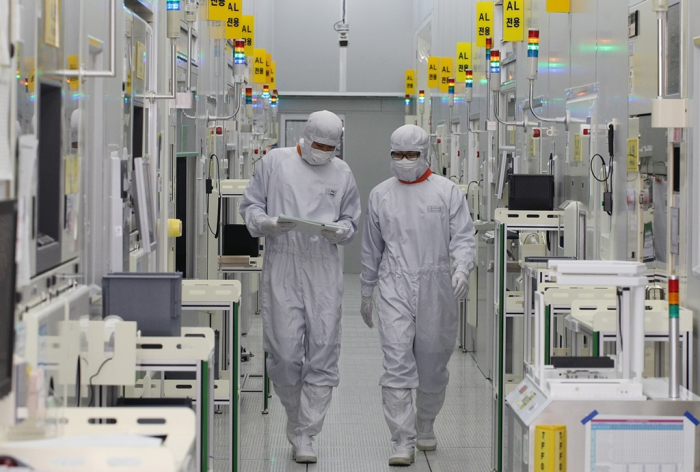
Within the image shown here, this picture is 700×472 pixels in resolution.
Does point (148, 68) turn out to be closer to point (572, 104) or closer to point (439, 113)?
point (572, 104)

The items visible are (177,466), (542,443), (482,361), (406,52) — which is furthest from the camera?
(406,52)

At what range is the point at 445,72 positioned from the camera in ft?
34.0

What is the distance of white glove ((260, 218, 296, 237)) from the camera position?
4328 millimetres

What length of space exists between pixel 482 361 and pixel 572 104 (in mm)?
2294

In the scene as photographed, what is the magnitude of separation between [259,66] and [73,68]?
26.7ft

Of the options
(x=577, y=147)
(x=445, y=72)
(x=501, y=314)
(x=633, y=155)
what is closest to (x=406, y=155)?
(x=501, y=314)

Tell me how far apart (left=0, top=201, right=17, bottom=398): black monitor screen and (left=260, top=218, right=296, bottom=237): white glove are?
7.64 ft

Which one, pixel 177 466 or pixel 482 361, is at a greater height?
pixel 177 466

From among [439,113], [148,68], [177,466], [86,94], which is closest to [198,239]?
[148,68]

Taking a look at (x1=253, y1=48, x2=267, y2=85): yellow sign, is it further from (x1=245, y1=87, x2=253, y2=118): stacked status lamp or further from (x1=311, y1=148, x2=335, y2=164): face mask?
(x1=311, y1=148, x2=335, y2=164): face mask

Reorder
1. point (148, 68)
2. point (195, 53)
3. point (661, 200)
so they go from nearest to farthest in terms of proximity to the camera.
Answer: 1. point (661, 200)
2. point (148, 68)
3. point (195, 53)

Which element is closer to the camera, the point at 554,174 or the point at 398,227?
the point at 398,227

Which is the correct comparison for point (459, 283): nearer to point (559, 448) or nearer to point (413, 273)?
point (413, 273)

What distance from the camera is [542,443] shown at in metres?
2.72
